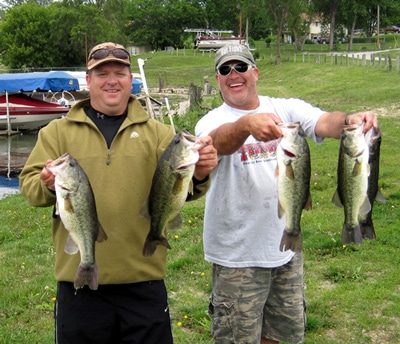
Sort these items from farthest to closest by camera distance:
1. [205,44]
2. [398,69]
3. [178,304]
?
[205,44] → [398,69] → [178,304]

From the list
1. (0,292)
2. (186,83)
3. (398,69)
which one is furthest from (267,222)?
(186,83)

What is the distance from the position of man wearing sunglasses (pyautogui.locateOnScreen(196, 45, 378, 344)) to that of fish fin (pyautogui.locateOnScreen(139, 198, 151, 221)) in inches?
25.3

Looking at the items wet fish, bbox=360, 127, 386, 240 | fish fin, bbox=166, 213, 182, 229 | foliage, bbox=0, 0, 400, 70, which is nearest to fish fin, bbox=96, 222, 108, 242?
fish fin, bbox=166, 213, 182, 229

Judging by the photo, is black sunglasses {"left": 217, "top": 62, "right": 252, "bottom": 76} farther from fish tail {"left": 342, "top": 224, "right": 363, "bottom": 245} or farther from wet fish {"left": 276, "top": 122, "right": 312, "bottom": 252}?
fish tail {"left": 342, "top": 224, "right": 363, "bottom": 245}

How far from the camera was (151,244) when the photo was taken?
3270 mm

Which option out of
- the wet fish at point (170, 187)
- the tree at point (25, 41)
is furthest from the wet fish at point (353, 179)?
the tree at point (25, 41)

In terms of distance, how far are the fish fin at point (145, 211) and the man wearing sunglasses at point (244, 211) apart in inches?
25.3

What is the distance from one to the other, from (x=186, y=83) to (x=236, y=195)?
42028 mm

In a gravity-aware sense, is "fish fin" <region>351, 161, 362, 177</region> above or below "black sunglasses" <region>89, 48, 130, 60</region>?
below

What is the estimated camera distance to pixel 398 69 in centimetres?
2695

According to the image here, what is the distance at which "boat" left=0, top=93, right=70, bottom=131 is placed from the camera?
25.1 meters

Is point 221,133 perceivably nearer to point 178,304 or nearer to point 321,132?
point 321,132

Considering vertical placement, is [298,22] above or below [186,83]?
above

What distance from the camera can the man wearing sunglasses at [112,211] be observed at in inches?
131
